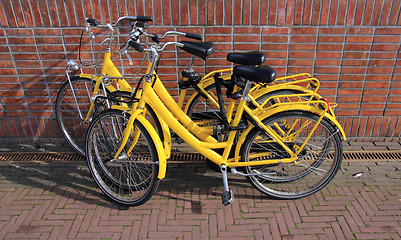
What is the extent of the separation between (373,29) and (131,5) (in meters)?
2.65

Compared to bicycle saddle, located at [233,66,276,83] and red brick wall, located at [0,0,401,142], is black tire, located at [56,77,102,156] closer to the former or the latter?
red brick wall, located at [0,0,401,142]

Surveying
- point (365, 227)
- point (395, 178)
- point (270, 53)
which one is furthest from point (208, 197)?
point (395, 178)

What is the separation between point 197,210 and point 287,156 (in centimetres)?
98

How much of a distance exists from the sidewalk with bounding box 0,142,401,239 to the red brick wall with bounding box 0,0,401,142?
0.91m

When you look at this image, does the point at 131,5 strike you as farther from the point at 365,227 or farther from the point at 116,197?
the point at 365,227

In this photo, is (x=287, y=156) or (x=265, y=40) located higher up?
(x=265, y=40)

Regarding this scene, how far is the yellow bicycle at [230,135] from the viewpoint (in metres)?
2.58

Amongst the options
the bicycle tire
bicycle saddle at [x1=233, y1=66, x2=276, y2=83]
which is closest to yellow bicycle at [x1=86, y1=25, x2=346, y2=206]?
bicycle saddle at [x1=233, y1=66, x2=276, y2=83]

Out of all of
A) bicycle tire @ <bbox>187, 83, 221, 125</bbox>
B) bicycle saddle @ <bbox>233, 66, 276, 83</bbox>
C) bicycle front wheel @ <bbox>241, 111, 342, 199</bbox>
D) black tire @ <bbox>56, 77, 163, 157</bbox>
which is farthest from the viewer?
black tire @ <bbox>56, 77, 163, 157</bbox>

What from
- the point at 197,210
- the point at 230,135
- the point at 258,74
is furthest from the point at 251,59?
the point at 197,210

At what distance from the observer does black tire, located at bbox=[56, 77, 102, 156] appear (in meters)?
3.62

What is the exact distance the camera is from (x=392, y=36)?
336 centimetres

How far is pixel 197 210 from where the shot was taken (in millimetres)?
2816

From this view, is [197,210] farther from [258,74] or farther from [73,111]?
[73,111]
